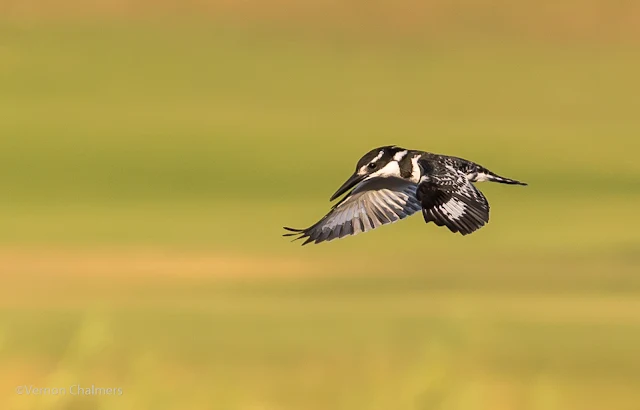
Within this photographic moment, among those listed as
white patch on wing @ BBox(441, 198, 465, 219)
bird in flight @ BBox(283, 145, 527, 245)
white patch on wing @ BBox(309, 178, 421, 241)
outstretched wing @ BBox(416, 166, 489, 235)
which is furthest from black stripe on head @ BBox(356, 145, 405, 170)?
white patch on wing @ BBox(441, 198, 465, 219)

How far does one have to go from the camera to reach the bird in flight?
711cm

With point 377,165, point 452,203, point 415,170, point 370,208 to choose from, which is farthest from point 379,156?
point 452,203

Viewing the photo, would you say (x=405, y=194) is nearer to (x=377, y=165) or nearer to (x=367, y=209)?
(x=367, y=209)

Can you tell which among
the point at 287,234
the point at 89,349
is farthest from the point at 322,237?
the point at 89,349

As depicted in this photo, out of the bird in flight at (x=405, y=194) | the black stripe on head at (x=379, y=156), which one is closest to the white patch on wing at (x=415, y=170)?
the bird in flight at (x=405, y=194)

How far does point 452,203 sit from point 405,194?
5.84 ft

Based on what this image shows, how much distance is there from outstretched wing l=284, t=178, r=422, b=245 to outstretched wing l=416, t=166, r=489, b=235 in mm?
1009

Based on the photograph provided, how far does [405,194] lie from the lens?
8969mm

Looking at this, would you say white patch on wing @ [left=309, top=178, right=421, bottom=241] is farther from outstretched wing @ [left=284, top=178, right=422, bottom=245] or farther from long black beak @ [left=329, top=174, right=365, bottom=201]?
long black beak @ [left=329, top=174, right=365, bottom=201]

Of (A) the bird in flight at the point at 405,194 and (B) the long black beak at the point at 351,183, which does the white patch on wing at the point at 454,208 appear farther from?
(B) the long black beak at the point at 351,183

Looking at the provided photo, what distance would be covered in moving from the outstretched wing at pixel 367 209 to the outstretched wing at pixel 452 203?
1.01 metres

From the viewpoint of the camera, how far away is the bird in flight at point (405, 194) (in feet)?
23.3

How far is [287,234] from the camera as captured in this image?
8.70 m

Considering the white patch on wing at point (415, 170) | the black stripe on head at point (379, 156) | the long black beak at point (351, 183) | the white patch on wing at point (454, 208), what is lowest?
the white patch on wing at point (454, 208)
